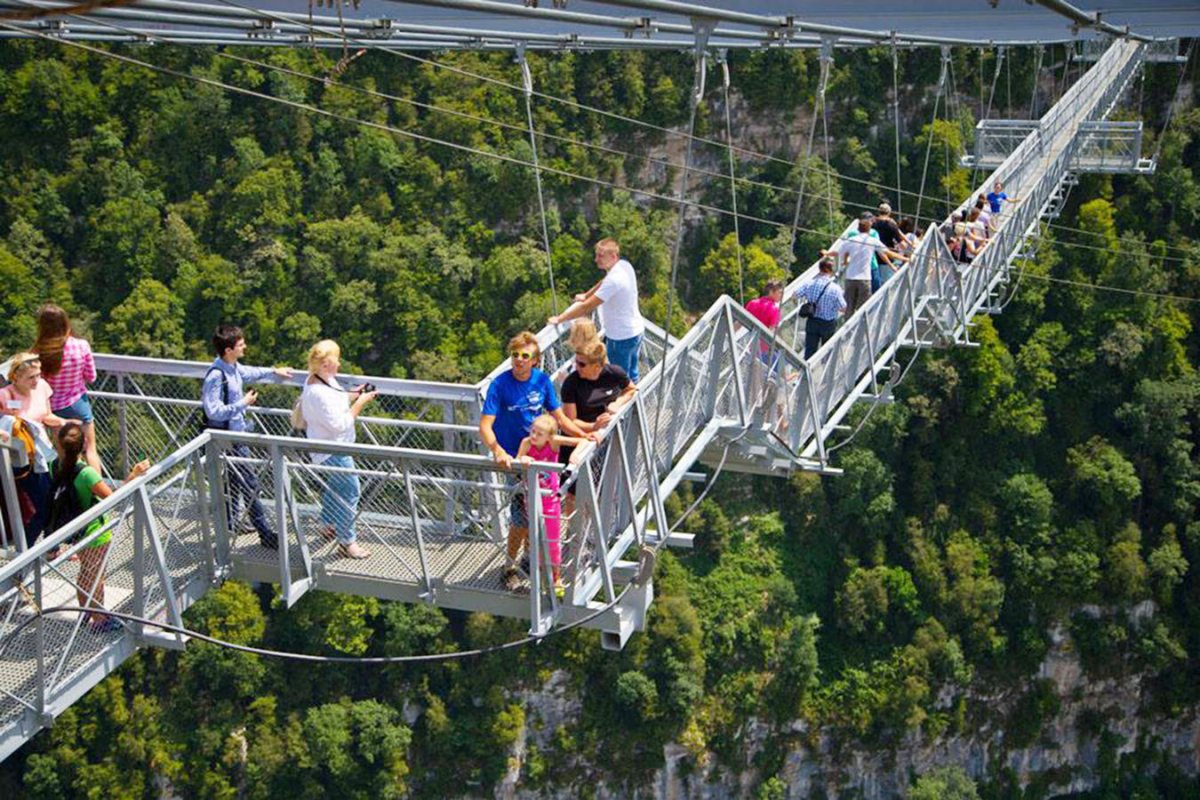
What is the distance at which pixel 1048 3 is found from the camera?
45.9 ft

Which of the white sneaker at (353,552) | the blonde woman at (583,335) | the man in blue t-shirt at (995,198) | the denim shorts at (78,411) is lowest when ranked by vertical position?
the man in blue t-shirt at (995,198)

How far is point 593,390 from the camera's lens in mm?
9703

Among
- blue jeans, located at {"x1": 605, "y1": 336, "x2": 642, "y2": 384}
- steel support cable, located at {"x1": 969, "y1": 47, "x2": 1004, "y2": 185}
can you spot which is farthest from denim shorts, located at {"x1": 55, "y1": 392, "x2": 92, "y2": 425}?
steel support cable, located at {"x1": 969, "y1": 47, "x2": 1004, "y2": 185}

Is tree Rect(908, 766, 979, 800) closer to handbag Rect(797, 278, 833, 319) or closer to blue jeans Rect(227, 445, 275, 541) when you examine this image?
handbag Rect(797, 278, 833, 319)

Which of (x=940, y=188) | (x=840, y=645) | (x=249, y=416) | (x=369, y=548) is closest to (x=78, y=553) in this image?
(x=369, y=548)

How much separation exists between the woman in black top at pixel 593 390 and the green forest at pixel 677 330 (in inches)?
1194

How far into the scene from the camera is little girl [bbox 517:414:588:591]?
8.99 m

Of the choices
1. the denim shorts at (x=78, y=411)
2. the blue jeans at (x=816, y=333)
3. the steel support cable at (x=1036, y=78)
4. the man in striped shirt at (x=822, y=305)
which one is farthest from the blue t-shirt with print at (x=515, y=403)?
the steel support cable at (x=1036, y=78)

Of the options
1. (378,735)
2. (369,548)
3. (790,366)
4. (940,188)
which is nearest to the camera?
(369,548)

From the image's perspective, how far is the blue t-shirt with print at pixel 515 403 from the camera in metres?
9.35

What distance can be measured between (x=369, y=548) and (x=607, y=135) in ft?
131

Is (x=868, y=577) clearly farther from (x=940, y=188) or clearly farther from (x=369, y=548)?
(x=369, y=548)

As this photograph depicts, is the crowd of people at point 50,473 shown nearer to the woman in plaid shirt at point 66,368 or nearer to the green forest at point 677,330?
the woman in plaid shirt at point 66,368

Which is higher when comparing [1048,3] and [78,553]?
[1048,3]
